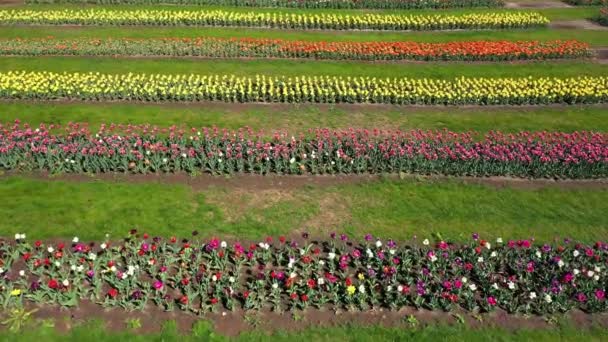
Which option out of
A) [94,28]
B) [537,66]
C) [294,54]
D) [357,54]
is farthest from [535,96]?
[94,28]

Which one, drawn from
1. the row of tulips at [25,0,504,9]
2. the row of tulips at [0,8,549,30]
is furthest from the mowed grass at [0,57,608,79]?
the row of tulips at [25,0,504,9]

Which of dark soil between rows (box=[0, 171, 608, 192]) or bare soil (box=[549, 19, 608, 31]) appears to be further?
Answer: bare soil (box=[549, 19, 608, 31])

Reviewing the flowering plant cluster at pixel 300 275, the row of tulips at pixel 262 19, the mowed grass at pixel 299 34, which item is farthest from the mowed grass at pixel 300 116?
the row of tulips at pixel 262 19

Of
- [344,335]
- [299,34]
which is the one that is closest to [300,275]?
[344,335]

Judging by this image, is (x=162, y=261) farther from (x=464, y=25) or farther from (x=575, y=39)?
(x=575, y=39)

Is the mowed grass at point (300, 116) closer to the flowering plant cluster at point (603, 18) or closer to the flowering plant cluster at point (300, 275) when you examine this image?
the flowering plant cluster at point (300, 275)

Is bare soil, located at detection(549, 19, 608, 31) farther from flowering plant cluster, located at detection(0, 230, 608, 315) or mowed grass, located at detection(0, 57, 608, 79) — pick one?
flowering plant cluster, located at detection(0, 230, 608, 315)

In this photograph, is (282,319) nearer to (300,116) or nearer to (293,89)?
(300,116)
